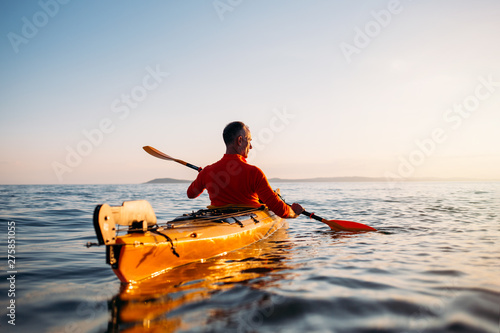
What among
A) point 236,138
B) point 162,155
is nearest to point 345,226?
point 236,138

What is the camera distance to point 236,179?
5762 millimetres

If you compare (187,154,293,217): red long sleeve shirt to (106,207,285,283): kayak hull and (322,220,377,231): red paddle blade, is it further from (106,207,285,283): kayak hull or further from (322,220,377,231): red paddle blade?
(322,220,377,231): red paddle blade

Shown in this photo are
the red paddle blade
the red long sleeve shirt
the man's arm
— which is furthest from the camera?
the red paddle blade

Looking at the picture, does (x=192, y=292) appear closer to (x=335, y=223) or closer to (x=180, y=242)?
(x=180, y=242)

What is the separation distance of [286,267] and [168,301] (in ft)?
6.76

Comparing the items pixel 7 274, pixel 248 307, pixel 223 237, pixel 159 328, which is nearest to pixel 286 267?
pixel 223 237

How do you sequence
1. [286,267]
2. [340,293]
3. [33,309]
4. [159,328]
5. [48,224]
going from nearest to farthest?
[159,328] < [33,309] < [340,293] < [286,267] < [48,224]

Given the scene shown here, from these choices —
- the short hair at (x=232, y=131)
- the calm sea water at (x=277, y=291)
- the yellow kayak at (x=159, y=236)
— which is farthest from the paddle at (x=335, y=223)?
the yellow kayak at (x=159, y=236)

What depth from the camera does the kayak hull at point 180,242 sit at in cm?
383

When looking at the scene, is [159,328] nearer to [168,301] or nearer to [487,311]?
[168,301]

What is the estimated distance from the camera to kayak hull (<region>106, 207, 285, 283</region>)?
3826mm

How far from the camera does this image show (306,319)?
2984mm

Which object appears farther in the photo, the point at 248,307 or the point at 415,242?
the point at 415,242

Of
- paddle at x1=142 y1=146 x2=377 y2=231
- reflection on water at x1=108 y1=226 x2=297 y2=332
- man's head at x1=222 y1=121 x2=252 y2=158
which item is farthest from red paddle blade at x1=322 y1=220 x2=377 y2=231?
man's head at x1=222 y1=121 x2=252 y2=158
